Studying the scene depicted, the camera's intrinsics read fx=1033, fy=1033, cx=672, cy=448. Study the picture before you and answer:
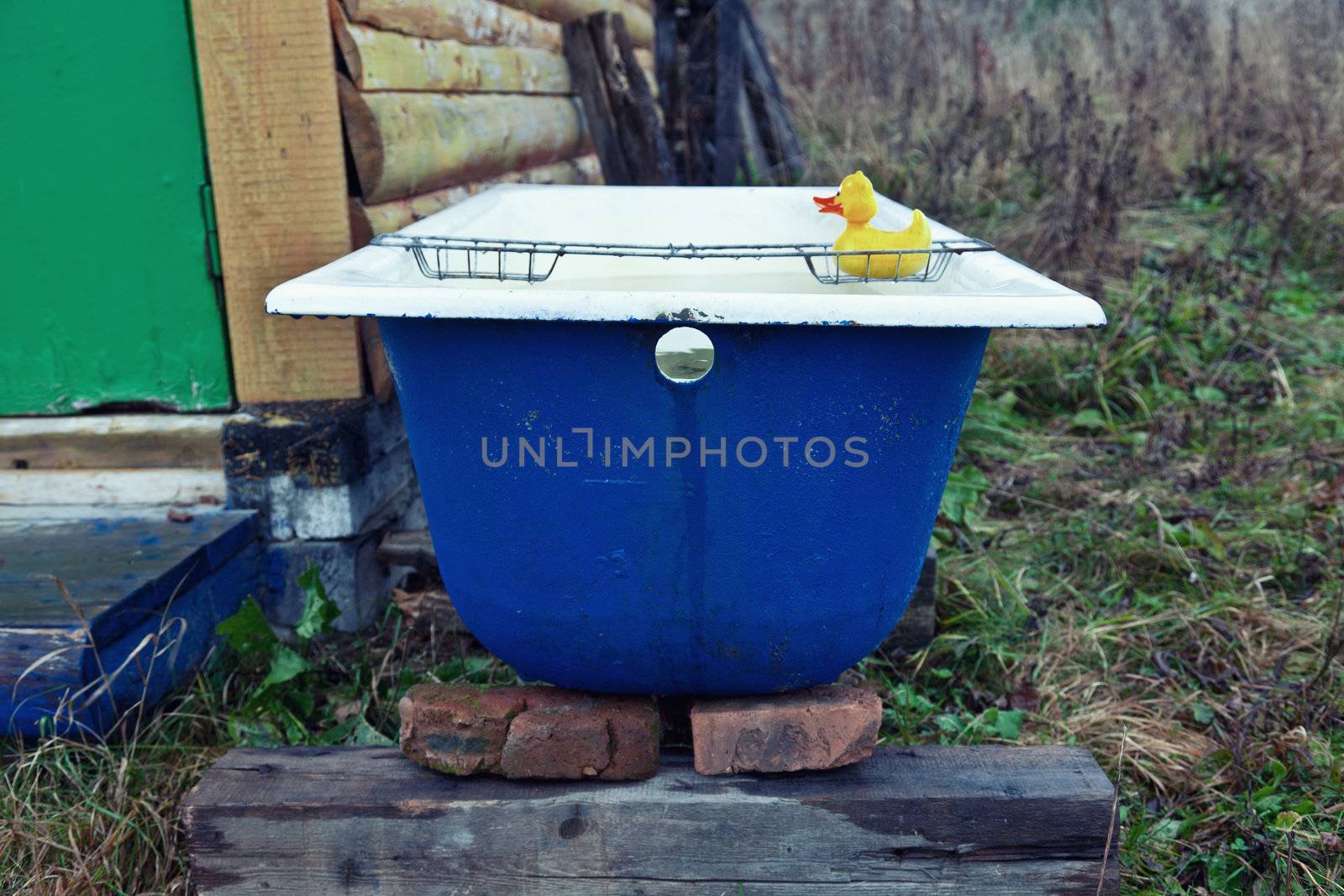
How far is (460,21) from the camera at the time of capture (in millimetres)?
2633

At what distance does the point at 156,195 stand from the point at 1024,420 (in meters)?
2.43

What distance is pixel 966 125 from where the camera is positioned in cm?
464

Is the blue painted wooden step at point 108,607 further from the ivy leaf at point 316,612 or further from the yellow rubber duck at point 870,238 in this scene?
the yellow rubber duck at point 870,238

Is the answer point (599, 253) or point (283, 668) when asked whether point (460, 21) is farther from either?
point (283, 668)

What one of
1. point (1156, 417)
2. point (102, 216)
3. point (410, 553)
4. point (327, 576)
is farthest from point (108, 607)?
point (1156, 417)

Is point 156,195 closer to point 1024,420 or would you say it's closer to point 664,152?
point 664,152

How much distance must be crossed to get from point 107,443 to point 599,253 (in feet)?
3.92

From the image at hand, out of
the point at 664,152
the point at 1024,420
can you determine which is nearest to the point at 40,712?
the point at 1024,420

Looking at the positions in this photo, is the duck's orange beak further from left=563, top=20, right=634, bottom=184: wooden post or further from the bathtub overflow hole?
left=563, top=20, right=634, bottom=184: wooden post

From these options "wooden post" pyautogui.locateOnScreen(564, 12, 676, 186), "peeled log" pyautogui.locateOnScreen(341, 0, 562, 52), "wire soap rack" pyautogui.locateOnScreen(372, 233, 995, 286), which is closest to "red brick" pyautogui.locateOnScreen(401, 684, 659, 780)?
"wire soap rack" pyautogui.locateOnScreen(372, 233, 995, 286)

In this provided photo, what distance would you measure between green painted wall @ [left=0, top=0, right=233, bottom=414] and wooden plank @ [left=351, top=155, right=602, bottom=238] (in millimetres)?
300

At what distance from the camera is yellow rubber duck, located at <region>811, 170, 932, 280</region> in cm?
167

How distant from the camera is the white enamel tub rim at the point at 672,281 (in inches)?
43.7

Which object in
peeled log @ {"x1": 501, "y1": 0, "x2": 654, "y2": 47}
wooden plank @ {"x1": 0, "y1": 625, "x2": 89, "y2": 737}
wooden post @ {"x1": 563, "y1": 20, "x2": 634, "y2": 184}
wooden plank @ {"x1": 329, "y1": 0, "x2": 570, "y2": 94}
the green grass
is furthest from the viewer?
wooden post @ {"x1": 563, "y1": 20, "x2": 634, "y2": 184}
